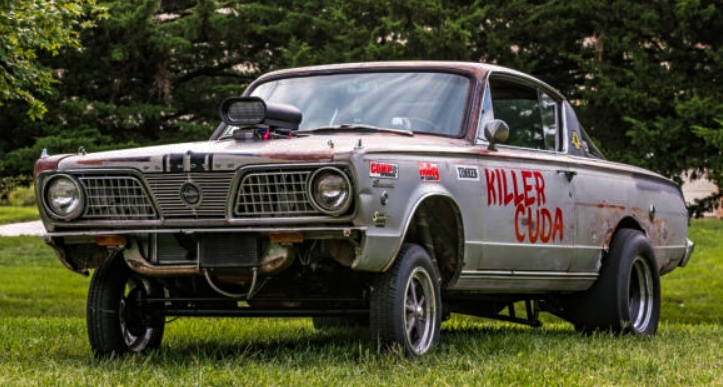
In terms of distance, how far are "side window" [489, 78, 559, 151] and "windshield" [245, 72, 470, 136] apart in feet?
1.75

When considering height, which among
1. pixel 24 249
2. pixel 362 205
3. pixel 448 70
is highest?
pixel 448 70

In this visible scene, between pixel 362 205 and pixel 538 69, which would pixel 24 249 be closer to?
pixel 538 69

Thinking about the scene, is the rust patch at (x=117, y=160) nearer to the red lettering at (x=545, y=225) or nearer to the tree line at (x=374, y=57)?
the red lettering at (x=545, y=225)

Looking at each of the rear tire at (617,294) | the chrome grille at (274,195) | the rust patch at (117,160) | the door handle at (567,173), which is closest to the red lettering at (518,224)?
the door handle at (567,173)

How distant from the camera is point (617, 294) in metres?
8.87

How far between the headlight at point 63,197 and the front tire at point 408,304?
1.68 metres

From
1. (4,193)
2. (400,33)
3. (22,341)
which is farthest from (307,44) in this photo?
(22,341)

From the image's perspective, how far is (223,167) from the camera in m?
6.50

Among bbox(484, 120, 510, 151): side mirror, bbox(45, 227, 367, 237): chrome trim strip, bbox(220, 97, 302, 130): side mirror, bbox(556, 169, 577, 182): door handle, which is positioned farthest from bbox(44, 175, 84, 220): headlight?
bbox(556, 169, 577, 182): door handle

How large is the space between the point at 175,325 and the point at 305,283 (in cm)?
376

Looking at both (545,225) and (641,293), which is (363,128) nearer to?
(545,225)

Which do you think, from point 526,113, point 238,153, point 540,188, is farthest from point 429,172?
point 526,113

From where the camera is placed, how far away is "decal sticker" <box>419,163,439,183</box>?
6766 millimetres

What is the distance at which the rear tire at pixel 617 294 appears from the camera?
8875mm
